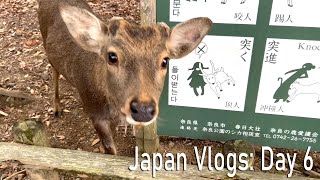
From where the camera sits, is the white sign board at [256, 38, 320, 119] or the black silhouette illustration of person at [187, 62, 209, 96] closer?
the white sign board at [256, 38, 320, 119]

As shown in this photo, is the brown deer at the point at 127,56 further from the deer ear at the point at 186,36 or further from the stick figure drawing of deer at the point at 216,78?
the stick figure drawing of deer at the point at 216,78

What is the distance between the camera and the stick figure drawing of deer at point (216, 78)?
3781 millimetres

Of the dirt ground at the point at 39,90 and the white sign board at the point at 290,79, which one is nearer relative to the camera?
the white sign board at the point at 290,79

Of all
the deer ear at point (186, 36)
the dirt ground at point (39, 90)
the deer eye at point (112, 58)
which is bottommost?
the dirt ground at point (39, 90)

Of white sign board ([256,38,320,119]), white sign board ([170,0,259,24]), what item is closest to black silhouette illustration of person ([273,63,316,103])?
white sign board ([256,38,320,119])

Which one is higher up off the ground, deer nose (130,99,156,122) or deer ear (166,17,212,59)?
deer ear (166,17,212,59)

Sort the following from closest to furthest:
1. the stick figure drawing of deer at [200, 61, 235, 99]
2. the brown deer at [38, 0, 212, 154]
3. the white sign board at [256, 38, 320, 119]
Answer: the brown deer at [38, 0, 212, 154] < the white sign board at [256, 38, 320, 119] < the stick figure drawing of deer at [200, 61, 235, 99]

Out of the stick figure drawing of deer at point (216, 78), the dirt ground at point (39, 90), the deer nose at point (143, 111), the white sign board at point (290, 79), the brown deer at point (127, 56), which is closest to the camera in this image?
the deer nose at point (143, 111)

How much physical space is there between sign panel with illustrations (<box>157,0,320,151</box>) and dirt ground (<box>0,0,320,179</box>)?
93 centimetres

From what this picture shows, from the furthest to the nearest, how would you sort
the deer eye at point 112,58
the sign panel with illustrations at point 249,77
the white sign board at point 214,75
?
the white sign board at point 214,75
the sign panel with illustrations at point 249,77
the deer eye at point 112,58

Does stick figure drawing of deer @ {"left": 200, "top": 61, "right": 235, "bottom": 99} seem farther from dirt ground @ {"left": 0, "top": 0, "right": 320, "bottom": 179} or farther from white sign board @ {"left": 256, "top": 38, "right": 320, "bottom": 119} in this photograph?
dirt ground @ {"left": 0, "top": 0, "right": 320, "bottom": 179}

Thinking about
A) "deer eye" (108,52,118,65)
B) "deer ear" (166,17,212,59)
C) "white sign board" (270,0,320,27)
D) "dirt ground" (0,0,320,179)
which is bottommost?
"dirt ground" (0,0,320,179)

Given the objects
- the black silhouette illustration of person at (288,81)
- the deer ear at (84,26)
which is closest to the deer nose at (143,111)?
the deer ear at (84,26)

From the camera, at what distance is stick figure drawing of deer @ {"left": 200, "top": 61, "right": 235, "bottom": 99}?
378 centimetres
